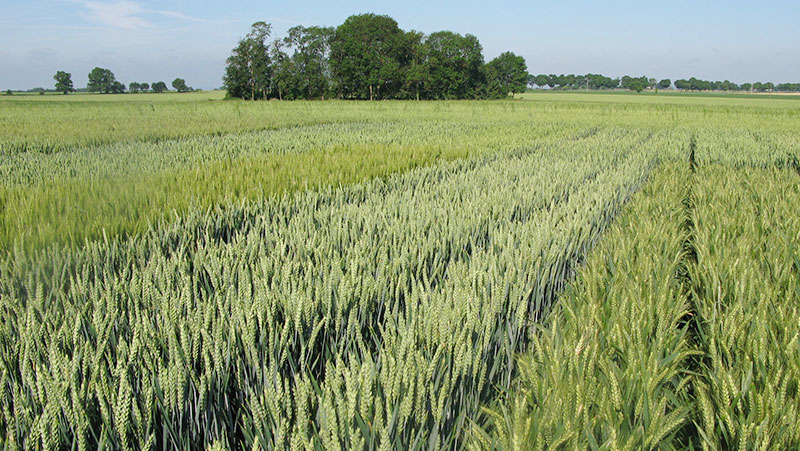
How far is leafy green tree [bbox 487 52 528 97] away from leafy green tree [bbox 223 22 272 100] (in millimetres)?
31915

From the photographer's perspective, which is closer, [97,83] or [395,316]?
[395,316]

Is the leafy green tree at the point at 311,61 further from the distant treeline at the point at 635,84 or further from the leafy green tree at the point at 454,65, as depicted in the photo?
the distant treeline at the point at 635,84

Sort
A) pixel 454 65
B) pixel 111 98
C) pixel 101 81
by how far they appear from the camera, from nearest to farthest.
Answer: pixel 111 98
pixel 454 65
pixel 101 81

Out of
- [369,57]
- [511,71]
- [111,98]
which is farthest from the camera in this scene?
[511,71]

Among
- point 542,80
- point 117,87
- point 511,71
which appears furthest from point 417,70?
point 542,80

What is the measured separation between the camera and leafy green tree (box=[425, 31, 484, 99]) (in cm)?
5281

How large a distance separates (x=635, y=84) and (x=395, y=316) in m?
110

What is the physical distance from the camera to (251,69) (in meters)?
47.0

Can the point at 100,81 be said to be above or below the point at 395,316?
above

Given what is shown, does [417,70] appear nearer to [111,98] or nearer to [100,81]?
[111,98]

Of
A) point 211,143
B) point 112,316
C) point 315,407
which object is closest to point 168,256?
point 112,316

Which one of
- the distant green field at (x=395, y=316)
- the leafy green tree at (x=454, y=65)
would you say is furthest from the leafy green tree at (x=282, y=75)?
the distant green field at (x=395, y=316)

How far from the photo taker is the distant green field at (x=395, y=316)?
1086mm

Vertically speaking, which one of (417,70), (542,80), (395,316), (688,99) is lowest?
(395,316)
